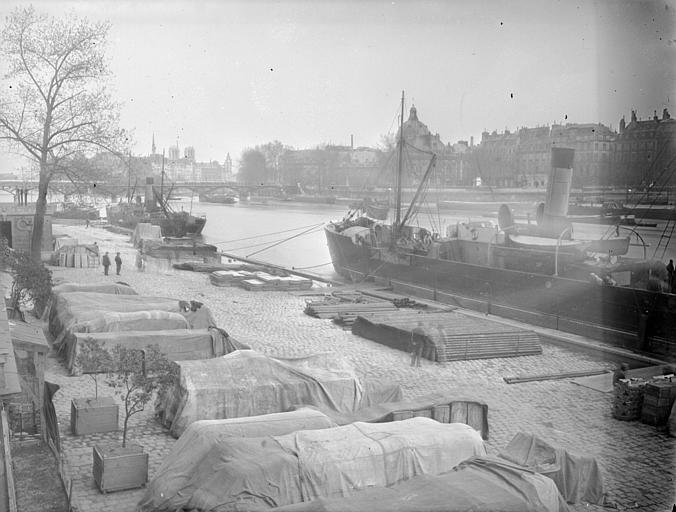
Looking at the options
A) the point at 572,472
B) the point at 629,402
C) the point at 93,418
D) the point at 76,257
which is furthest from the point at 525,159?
the point at 93,418

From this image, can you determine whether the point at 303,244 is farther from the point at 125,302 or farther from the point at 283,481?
the point at 283,481

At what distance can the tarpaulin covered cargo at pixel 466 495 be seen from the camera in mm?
5457

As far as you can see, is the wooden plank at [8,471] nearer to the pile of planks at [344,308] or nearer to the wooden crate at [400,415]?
the wooden crate at [400,415]

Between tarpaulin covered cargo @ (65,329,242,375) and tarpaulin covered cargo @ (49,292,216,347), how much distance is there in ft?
2.91

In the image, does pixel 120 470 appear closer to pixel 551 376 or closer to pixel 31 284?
pixel 551 376

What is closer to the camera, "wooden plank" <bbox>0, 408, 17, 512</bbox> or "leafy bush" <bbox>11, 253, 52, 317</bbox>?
"wooden plank" <bbox>0, 408, 17, 512</bbox>

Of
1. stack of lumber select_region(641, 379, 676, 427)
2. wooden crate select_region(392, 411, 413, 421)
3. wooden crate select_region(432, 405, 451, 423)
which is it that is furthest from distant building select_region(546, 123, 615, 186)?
wooden crate select_region(392, 411, 413, 421)

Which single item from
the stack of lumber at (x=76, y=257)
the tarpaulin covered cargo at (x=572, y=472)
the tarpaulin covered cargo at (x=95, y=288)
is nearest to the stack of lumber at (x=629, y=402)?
the tarpaulin covered cargo at (x=572, y=472)

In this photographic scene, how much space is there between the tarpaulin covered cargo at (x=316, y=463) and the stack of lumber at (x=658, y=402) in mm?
4528

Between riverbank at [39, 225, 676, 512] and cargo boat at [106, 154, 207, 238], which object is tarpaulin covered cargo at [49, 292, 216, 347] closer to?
riverbank at [39, 225, 676, 512]

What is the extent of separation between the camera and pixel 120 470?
24.7 ft

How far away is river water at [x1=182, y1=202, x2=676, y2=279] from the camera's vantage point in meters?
36.2

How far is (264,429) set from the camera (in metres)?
7.38

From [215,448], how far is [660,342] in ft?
41.1
